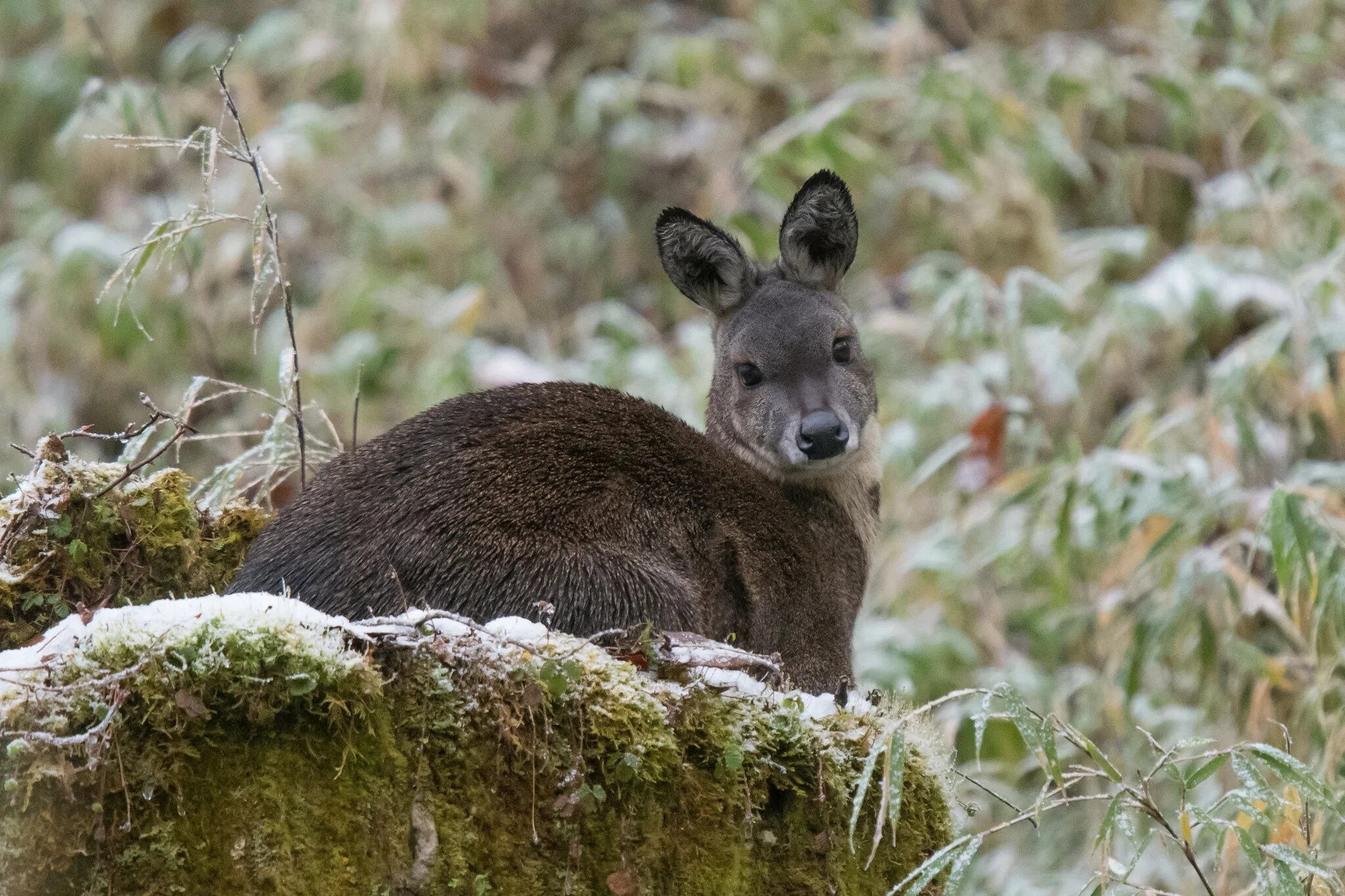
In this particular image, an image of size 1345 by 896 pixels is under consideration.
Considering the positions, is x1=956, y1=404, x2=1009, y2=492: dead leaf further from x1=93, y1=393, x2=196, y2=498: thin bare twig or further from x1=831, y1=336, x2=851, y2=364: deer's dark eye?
x1=93, y1=393, x2=196, y2=498: thin bare twig

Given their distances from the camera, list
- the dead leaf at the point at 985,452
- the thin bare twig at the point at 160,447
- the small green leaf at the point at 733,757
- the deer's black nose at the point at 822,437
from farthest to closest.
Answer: the dead leaf at the point at 985,452 → the deer's black nose at the point at 822,437 → the thin bare twig at the point at 160,447 → the small green leaf at the point at 733,757

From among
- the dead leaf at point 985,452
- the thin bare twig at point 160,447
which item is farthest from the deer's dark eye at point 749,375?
the thin bare twig at point 160,447

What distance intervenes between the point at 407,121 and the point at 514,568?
30.5 ft

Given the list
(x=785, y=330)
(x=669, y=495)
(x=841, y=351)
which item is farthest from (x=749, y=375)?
(x=669, y=495)

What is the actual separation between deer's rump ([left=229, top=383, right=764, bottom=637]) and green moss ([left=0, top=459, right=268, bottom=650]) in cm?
32

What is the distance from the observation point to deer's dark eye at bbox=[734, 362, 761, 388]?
5305 millimetres

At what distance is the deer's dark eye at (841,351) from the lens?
17.4 feet

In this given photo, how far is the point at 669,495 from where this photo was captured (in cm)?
445

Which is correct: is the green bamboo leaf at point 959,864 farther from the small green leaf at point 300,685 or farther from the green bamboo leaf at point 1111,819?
the small green leaf at point 300,685

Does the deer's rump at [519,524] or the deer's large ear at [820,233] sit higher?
the deer's large ear at [820,233]

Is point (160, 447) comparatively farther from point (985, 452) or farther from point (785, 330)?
point (985, 452)

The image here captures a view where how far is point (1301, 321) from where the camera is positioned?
609 cm

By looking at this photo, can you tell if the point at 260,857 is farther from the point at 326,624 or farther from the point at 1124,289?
the point at 1124,289

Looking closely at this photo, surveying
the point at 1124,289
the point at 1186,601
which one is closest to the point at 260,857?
the point at 1186,601
